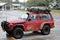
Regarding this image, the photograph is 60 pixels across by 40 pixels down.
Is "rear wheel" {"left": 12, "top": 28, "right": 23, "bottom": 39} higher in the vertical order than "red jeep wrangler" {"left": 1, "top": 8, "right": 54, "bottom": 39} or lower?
lower

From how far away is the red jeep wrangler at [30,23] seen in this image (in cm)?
1464

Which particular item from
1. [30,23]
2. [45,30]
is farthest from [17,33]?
[45,30]

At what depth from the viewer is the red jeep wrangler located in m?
14.6

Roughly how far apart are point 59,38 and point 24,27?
2278mm

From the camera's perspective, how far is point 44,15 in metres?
16.0

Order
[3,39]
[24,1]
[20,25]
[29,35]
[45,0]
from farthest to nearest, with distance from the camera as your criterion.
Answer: [24,1] → [45,0] → [29,35] → [20,25] → [3,39]

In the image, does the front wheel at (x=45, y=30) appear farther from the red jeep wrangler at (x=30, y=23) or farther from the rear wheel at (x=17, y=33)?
the rear wheel at (x=17, y=33)

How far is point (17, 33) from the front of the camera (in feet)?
48.3

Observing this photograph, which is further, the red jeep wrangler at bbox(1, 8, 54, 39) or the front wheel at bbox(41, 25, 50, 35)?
the front wheel at bbox(41, 25, 50, 35)

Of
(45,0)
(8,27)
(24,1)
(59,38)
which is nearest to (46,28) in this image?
(59,38)

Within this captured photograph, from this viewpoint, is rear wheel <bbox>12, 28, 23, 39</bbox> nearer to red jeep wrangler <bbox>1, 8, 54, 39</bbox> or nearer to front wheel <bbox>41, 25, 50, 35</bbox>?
red jeep wrangler <bbox>1, 8, 54, 39</bbox>

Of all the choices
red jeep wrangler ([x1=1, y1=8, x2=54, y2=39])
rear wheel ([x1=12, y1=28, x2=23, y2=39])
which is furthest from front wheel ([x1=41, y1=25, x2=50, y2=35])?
rear wheel ([x1=12, y1=28, x2=23, y2=39])

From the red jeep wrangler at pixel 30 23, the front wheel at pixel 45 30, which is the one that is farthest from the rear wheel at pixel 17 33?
the front wheel at pixel 45 30

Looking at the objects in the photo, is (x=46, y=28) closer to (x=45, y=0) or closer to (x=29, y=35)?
(x=29, y=35)
